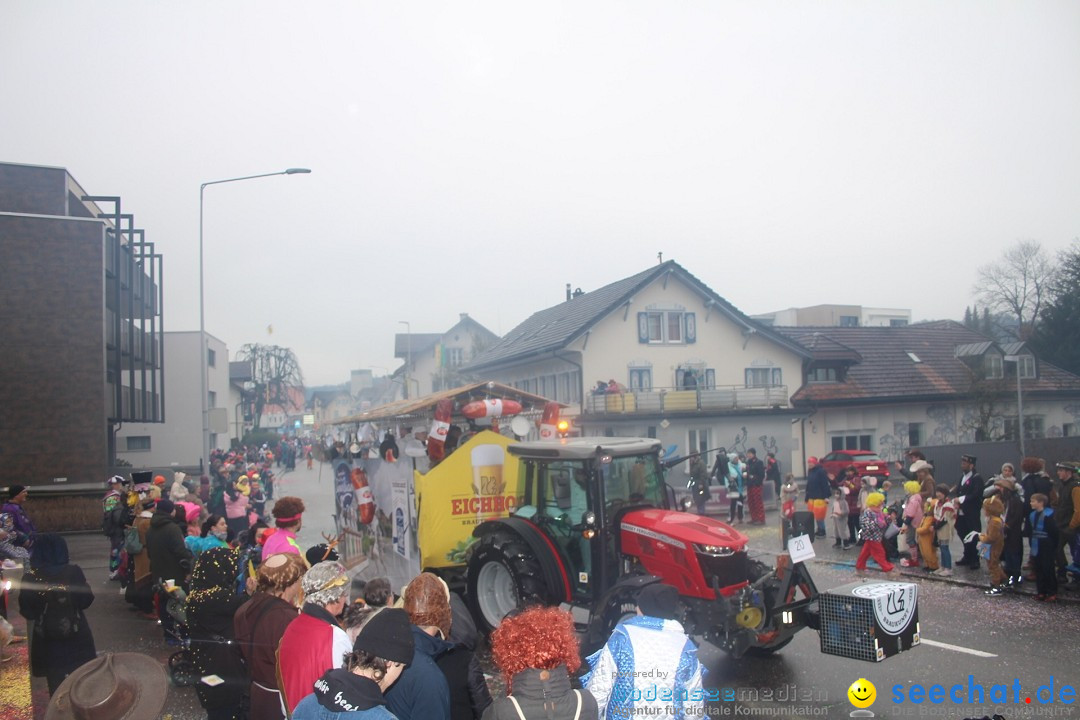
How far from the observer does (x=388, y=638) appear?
10.1ft

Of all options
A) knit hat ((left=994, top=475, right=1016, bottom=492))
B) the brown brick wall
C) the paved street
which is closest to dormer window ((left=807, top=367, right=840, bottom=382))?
the paved street

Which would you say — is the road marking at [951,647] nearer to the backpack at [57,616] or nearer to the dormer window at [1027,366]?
the backpack at [57,616]

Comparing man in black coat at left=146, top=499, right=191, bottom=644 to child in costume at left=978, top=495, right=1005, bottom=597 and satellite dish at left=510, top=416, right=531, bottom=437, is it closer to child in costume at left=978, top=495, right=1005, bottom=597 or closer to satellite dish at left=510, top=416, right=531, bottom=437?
satellite dish at left=510, top=416, right=531, bottom=437

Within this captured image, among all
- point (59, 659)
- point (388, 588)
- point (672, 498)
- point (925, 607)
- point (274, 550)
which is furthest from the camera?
point (925, 607)

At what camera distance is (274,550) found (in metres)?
6.37

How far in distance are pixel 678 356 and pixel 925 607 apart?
22.8 meters

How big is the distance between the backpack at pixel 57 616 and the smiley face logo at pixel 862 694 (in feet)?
19.2

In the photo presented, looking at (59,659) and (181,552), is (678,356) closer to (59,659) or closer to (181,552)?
(181,552)

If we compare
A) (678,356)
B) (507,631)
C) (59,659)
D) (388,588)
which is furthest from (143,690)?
(678,356)

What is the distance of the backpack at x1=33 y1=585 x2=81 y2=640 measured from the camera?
5.50 m

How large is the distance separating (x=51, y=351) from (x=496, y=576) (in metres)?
20.8

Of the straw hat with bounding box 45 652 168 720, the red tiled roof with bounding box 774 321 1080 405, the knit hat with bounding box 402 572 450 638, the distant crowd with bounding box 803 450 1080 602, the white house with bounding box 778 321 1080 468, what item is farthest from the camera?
the red tiled roof with bounding box 774 321 1080 405

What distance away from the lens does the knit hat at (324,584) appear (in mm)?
4125

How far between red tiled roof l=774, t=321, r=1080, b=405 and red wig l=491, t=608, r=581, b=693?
3024 centimetres
